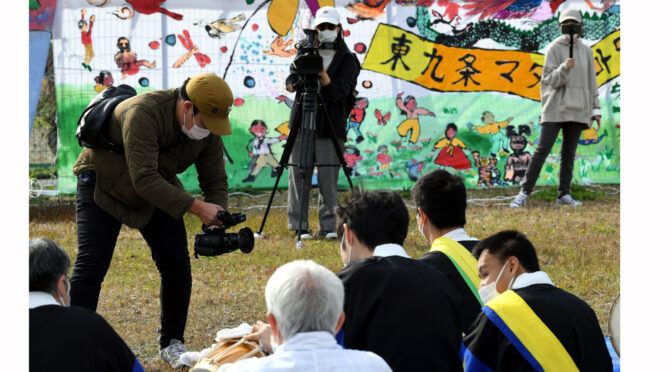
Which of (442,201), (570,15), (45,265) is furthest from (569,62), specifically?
(45,265)

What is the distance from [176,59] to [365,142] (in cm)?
238

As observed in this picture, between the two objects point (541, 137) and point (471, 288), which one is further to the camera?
point (541, 137)

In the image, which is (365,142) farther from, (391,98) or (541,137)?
(541,137)

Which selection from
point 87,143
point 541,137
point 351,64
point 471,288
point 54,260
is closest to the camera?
point 54,260

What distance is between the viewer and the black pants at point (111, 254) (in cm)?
395

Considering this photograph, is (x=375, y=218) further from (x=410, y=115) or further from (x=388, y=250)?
(x=410, y=115)

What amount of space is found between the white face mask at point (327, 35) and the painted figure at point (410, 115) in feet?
8.87

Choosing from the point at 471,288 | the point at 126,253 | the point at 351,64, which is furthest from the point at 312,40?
the point at 471,288

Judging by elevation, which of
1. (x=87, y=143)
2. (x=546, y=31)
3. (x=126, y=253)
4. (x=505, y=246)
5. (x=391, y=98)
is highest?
(x=546, y=31)

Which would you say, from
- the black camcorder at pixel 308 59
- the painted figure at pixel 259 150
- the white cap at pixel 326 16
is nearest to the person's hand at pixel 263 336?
the black camcorder at pixel 308 59

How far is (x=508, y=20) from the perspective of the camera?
9977 mm

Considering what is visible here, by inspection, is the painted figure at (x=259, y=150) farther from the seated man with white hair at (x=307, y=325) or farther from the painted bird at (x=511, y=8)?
the seated man with white hair at (x=307, y=325)

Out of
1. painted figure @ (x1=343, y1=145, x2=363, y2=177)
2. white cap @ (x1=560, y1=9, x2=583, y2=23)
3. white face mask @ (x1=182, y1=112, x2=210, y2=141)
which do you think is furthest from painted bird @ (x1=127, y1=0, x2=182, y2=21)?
white face mask @ (x1=182, y1=112, x2=210, y2=141)

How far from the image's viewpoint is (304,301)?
2.20 m
